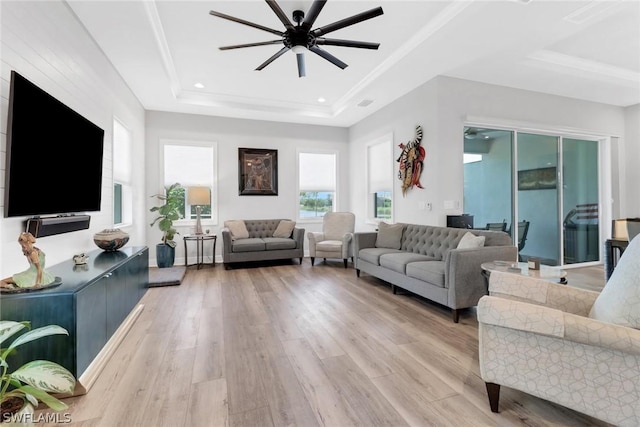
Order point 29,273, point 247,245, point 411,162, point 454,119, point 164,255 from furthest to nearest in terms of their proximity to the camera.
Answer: point 247,245 → point 164,255 → point 411,162 → point 454,119 → point 29,273

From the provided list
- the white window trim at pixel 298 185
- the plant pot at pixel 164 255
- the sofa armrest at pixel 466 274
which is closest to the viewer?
the sofa armrest at pixel 466 274

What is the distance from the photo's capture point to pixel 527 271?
2.49 meters

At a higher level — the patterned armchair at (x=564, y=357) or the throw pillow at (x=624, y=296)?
the throw pillow at (x=624, y=296)

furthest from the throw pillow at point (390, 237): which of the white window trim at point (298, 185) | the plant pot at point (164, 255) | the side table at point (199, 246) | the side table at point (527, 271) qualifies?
the plant pot at point (164, 255)

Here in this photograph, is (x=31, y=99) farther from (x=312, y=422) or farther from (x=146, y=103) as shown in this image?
(x=146, y=103)

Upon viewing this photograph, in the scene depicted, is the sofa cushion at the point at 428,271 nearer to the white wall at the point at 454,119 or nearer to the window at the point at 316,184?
the white wall at the point at 454,119

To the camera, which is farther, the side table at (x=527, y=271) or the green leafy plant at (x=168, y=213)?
the green leafy plant at (x=168, y=213)

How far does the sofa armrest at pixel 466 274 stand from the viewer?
9.35ft

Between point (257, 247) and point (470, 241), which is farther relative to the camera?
point (257, 247)

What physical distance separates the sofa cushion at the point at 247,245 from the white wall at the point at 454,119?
8.10 ft

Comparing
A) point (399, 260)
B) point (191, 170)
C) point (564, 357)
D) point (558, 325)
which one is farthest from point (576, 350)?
point (191, 170)

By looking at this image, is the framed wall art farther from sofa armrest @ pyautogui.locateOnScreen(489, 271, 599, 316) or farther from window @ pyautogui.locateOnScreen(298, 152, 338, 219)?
sofa armrest @ pyautogui.locateOnScreen(489, 271, 599, 316)

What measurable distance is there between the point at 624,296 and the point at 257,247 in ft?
15.4

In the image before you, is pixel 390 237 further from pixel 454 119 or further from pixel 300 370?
pixel 300 370
